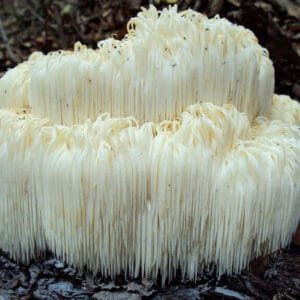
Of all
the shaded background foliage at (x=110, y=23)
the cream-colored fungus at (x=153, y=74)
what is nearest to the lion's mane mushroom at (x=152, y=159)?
the cream-colored fungus at (x=153, y=74)

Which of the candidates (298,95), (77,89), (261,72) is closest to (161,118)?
(77,89)

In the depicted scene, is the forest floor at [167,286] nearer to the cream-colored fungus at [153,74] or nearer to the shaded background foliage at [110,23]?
the cream-colored fungus at [153,74]

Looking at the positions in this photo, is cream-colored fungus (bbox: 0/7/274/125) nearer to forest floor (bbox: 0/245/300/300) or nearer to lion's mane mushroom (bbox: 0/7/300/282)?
lion's mane mushroom (bbox: 0/7/300/282)

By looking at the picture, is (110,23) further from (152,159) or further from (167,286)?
(167,286)

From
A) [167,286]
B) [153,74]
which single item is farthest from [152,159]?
[167,286]

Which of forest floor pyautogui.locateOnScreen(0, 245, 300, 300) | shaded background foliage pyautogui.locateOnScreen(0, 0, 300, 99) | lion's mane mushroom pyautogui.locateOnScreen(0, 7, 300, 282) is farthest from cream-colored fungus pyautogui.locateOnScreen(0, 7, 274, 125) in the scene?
forest floor pyautogui.locateOnScreen(0, 245, 300, 300)

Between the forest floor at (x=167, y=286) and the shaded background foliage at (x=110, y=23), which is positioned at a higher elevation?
the shaded background foliage at (x=110, y=23)
